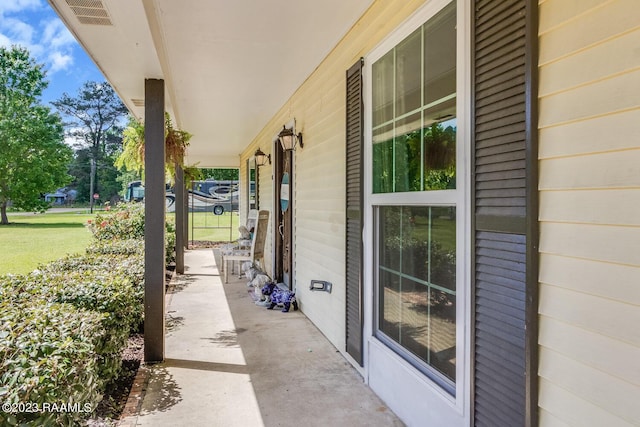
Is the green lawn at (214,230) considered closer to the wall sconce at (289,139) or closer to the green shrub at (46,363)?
the wall sconce at (289,139)

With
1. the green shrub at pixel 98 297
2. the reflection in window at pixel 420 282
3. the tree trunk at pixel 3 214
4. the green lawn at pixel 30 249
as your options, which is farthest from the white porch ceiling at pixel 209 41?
the tree trunk at pixel 3 214

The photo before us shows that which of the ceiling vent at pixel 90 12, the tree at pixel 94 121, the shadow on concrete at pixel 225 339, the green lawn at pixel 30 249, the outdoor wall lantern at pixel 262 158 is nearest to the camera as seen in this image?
the ceiling vent at pixel 90 12

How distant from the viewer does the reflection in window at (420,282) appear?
6.31 feet

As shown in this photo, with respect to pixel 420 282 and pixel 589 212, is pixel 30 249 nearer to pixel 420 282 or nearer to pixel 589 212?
pixel 420 282

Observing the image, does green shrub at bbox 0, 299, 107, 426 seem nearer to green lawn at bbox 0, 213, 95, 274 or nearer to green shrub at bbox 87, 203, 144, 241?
green shrub at bbox 87, 203, 144, 241

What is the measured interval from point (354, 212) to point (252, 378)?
1.43m

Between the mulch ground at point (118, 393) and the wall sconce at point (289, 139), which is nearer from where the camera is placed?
the mulch ground at point (118, 393)

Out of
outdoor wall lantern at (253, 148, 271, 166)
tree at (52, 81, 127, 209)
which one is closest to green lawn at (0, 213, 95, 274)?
outdoor wall lantern at (253, 148, 271, 166)

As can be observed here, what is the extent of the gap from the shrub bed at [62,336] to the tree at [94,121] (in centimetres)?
3525

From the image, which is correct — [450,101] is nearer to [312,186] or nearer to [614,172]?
[614,172]

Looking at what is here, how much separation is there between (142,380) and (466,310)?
2381mm

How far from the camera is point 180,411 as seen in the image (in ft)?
8.11

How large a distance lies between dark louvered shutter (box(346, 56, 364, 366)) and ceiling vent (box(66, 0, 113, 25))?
164cm

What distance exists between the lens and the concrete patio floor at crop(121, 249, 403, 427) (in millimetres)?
2396
